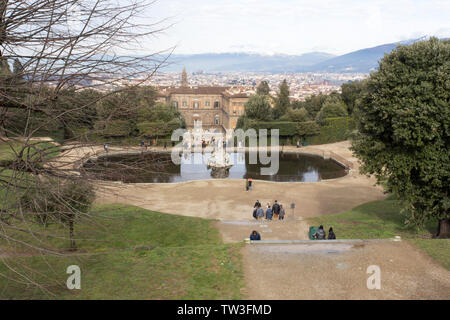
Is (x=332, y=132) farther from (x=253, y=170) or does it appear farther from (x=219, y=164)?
(x=219, y=164)

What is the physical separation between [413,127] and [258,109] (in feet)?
123

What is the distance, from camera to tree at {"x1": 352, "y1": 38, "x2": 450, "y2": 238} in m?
14.2

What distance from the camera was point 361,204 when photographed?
2256 centimetres

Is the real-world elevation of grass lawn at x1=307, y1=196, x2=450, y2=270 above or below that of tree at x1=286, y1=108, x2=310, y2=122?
below

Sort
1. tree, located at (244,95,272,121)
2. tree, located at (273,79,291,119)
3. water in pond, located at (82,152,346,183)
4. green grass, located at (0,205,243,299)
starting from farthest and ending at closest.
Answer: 1. tree, located at (273,79,291,119)
2. tree, located at (244,95,272,121)
3. water in pond, located at (82,152,346,183)
4. green grass, located at (0,205,243,299)

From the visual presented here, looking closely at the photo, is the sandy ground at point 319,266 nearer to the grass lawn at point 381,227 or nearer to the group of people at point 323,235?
the grass lawn at point 381,227

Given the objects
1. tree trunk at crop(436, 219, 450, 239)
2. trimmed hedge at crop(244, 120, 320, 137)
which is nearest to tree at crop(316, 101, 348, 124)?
trimmed hedge at crop(244, 120, 320, 137)

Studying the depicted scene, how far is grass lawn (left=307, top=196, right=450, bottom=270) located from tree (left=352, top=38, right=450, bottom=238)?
797 mm

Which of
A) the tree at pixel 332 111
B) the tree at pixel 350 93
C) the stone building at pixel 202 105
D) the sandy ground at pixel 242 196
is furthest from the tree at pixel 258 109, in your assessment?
the stone building at pixel 202 105

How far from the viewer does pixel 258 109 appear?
2016 inches

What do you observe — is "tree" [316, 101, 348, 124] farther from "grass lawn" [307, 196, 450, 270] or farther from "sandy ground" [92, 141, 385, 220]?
"grass lawn" [307, 196, 450, 270]

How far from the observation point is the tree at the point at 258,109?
5112 centimetres
